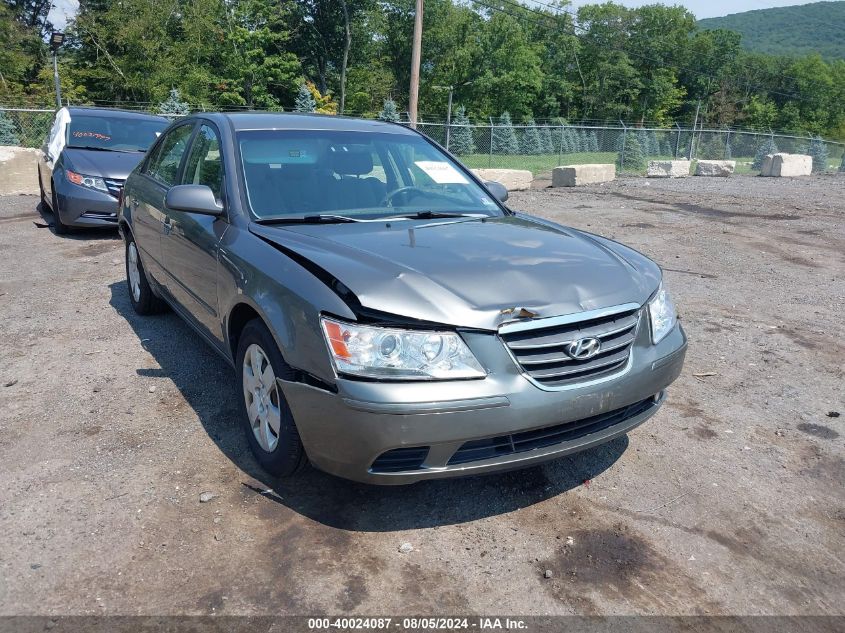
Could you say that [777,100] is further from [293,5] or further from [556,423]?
[556,423]

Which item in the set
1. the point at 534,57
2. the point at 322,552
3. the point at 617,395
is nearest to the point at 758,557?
the point at 617,395

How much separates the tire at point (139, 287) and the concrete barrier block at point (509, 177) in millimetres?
12572

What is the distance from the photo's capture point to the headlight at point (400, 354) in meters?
2.63

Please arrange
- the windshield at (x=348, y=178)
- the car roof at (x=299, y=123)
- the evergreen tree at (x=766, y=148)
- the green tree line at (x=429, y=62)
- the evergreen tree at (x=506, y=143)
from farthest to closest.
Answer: the green tree line at (x=429, y=62) < the evergreen tree at (x=766, y=148) < the evergreen tree at (x=506, y=143) < the car roof at (x=299, y=123) < the windshield at (x=348, y=178)

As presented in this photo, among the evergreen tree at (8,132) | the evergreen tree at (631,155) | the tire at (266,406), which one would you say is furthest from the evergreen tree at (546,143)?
the tire at (266,406)

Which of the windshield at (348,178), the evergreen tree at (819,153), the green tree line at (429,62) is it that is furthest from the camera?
the green tree line at (429,62)

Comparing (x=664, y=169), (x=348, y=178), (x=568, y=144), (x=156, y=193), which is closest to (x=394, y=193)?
(x=348, y=178)

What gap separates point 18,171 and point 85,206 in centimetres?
693

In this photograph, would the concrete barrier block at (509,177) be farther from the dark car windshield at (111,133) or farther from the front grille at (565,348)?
the front grille at (565,348)

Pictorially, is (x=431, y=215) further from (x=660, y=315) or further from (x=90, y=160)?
Answer: (x=90, y=160)

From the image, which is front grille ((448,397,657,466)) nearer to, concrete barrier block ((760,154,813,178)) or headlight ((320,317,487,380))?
headlight ((320,317,487,380))

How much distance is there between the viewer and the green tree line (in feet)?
124

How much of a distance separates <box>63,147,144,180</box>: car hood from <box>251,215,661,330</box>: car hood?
6642mm

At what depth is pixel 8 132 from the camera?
18.2m
